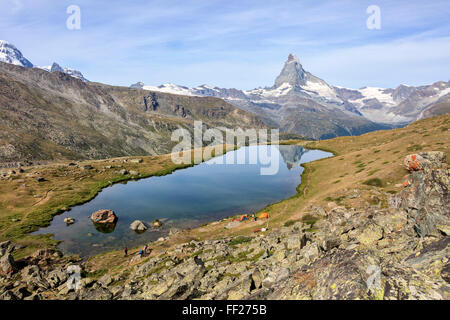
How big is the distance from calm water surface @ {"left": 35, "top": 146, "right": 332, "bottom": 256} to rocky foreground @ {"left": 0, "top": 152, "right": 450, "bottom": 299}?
11056mm

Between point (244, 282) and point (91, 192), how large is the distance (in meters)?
93.6

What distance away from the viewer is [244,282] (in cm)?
2077

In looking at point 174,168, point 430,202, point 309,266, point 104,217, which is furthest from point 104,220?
point 174,168

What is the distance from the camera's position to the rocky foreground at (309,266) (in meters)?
13.1

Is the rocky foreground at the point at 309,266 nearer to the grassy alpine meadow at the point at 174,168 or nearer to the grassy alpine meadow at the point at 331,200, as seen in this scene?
the grassy alpine meadow at the point at 331,200

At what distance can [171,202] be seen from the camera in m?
87.0

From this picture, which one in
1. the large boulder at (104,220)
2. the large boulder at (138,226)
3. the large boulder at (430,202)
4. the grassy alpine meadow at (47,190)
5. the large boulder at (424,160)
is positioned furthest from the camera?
the large boulder at (104,220)

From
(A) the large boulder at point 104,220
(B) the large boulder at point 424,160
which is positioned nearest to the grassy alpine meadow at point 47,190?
(A) the large boulder at point 104,220

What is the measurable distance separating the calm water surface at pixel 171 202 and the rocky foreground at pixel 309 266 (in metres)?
11.1

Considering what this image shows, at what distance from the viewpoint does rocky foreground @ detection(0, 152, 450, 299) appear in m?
13.1

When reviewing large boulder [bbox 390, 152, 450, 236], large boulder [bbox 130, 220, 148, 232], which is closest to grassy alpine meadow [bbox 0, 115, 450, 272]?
large boulder [bbox 130, 220, 148, 232]

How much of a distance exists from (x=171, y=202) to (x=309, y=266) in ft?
242

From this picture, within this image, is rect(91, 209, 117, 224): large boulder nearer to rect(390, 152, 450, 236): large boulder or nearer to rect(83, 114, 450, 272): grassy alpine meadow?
rect(83, 114, 450, 272): grassy alpine meadow

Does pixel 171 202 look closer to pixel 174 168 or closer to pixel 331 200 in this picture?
pixel 331 200
